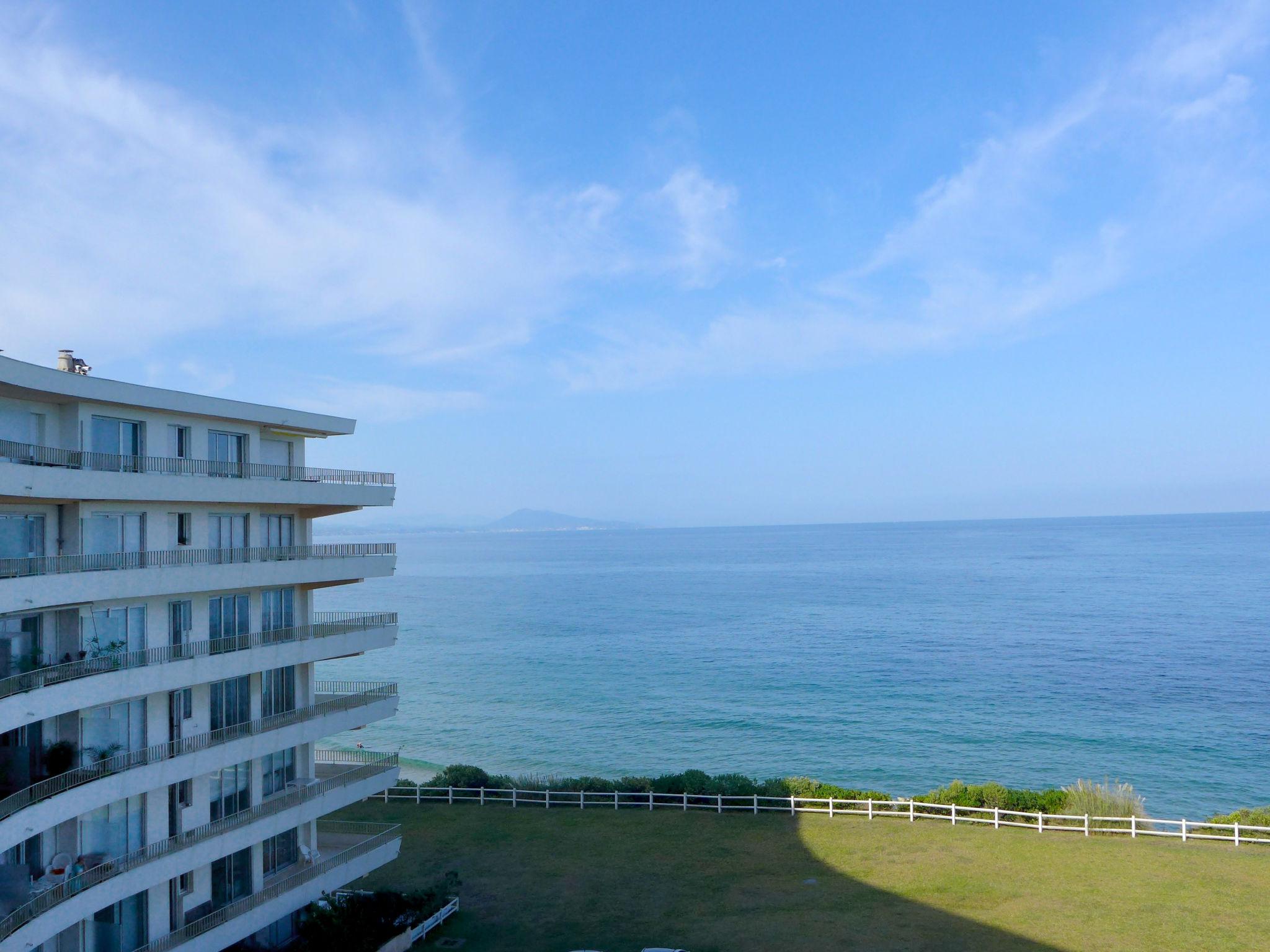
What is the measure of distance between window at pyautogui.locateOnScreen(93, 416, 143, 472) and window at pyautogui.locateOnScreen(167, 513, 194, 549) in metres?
1.40

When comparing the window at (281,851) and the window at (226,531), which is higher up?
the window at (226,531)

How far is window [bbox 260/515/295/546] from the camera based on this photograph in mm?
20500

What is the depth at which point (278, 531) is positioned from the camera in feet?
68.7

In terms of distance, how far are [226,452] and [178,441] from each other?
1276mm

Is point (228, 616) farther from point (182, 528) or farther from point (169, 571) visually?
point (169, 571)

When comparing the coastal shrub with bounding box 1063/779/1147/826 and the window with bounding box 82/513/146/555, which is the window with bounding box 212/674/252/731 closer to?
the window with bounding box 82/513/146/555

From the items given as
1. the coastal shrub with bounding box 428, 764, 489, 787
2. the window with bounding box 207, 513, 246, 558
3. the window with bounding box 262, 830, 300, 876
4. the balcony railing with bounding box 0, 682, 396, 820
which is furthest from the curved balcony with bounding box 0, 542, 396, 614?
the coastal shrub with bounding box 428, 764, 489, 787

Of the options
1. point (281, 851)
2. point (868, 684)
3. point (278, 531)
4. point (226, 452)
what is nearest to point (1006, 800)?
point (281, 851)

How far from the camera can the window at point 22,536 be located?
1511 cm

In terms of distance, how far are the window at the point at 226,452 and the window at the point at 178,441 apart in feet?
1.61

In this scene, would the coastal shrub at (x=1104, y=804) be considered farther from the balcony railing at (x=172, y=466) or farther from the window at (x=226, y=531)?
the window at (x=226, y=531)

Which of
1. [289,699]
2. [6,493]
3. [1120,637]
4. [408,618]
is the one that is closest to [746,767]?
[289,699]

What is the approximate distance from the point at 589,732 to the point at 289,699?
39.6 m

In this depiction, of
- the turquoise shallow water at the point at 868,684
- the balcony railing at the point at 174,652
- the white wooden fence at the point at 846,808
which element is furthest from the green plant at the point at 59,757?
the turquoise shallow water at the point at 868,684
